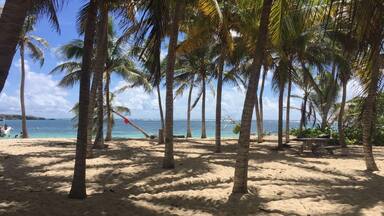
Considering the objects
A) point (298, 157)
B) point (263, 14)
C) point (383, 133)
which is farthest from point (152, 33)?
point (383, 133)

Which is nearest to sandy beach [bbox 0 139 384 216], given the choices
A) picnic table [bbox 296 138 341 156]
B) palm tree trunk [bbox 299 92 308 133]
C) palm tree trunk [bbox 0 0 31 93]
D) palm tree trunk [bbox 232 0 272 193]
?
palm tree trunk [bbox 232 0 272 193]

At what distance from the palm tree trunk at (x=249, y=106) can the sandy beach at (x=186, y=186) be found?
0.42 meters

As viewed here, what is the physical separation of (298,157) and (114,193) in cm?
944

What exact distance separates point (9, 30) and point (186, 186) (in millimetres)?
6306

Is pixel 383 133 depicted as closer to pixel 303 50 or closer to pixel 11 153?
pixel 303 50

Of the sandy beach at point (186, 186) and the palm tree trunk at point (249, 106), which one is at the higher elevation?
the palm tree trunk at point (249, 106)

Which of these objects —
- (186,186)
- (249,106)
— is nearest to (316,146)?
(186,186)

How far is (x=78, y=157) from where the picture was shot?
9.15 metres

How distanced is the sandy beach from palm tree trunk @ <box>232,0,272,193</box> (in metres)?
0.42

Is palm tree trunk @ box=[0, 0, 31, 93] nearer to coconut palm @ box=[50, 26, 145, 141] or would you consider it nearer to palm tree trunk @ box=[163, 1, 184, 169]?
palm tree trunk @ box=[163, 1, 184, 169]

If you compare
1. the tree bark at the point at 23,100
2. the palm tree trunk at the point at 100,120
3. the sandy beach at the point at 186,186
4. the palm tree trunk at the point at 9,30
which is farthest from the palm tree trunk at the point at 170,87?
the tree bark at the point at 23,100

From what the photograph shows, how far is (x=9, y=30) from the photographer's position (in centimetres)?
602

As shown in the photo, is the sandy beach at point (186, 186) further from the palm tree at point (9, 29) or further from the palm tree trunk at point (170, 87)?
the palm tree at point (9, 29)

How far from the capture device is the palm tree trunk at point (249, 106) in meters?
9.74
